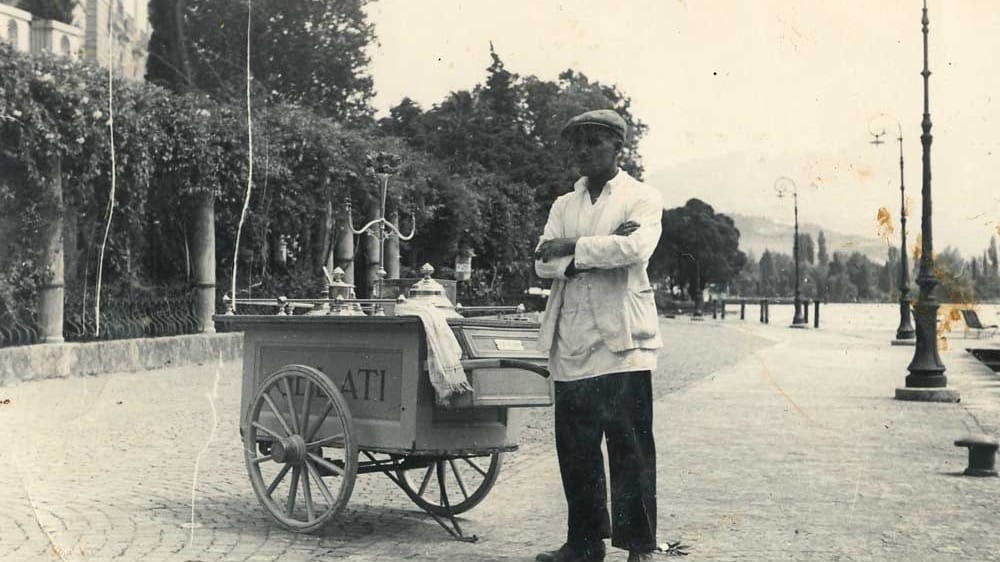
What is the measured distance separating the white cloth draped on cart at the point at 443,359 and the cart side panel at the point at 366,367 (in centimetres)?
→ 12

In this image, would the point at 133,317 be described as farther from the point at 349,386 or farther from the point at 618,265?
the point at 618,265

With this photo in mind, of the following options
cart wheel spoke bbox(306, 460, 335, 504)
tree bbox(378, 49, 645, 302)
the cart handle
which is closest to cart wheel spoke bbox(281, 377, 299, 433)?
cart wheel spoke bbox(306, 460, 335, 504)

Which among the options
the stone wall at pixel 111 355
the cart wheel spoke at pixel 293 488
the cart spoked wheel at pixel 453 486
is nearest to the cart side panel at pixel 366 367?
the cart wheel spoke at pixel 293 488

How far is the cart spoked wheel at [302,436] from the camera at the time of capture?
222 inches

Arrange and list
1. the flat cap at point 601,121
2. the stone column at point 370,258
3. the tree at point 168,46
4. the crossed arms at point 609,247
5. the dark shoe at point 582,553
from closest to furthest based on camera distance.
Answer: the crossed arms at point 609,247 → the flat cap at point 601,121 → the dark shoe at point 582,553 → the stone column at point 370,258 → the tree at point 168,46

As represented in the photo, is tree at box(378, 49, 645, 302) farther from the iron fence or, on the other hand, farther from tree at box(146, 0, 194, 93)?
the iron fence

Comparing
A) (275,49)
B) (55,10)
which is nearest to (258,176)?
(55,10)

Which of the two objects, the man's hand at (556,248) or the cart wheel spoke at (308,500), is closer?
the man's hand at (556,248)

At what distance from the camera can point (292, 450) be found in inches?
232

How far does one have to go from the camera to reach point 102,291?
55.2ft

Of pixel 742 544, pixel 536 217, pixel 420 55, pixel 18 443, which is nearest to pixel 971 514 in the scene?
pixel 742 544

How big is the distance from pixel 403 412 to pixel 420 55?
5.83m

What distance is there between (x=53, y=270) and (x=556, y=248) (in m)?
12.0

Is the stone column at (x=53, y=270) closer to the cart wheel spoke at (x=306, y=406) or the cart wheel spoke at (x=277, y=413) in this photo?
the cart wheel spoke at (x=277, y=413)
